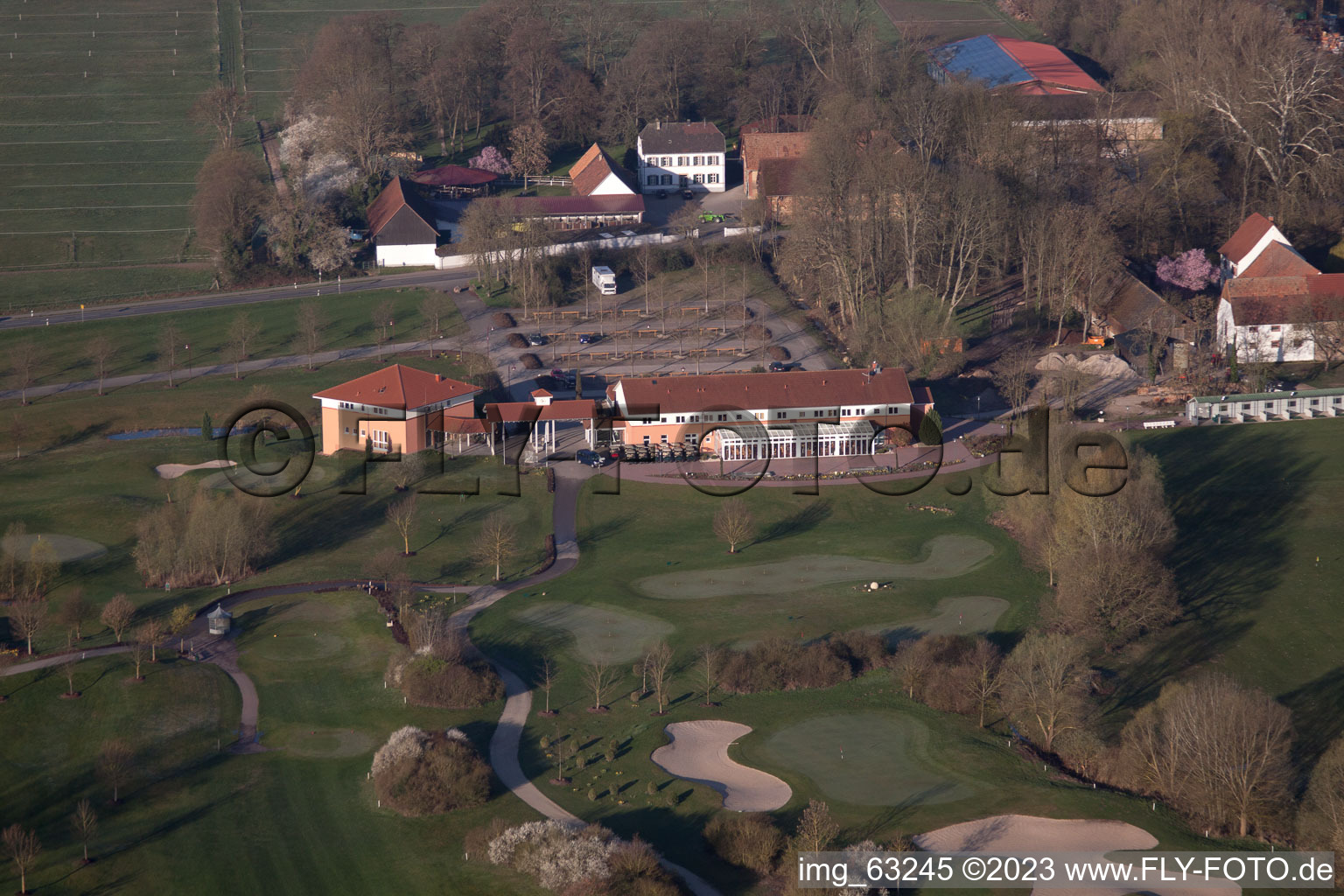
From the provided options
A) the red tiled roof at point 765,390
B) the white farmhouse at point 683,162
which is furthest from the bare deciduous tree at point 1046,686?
the white farmhouse at point 683,162

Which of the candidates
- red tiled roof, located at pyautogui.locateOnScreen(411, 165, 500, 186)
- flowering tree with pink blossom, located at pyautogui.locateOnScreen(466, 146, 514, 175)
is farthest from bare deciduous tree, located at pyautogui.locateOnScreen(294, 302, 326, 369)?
flowering tree with pink blossom, located at pyautogui.locateOnScreen(466, 146, 514, 175)

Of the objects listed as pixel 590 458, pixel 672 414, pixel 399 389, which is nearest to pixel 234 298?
pixel 399 389

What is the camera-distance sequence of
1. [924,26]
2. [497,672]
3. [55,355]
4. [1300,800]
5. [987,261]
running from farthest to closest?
1. [924,26]
2. [987,261]
3. [55,355]
4. [497,672]
5. [1300,800]

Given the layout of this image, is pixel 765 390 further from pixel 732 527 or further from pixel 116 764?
pixel 116 764

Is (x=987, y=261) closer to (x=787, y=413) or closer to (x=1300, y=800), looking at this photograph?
(x=787, y=413)

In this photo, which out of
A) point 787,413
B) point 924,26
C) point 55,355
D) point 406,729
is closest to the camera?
point 406,729

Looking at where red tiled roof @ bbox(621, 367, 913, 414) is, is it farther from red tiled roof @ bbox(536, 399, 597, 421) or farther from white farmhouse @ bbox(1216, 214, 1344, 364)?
white farmhouse @ bbox(1216, 214, 1344, 364)

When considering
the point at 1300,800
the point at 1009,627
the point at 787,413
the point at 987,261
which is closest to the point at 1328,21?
the point at 987,261
